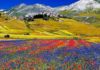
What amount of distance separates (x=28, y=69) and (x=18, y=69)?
0.52 meters

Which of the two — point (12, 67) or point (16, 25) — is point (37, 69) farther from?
point (16, 25)

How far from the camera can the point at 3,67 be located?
15914 millimetres

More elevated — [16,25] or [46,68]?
[46,68]

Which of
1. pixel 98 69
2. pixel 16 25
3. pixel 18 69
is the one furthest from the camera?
pixel 16 25

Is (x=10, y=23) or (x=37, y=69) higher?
(x=37, y=69)

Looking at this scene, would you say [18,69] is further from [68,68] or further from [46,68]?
[68,68]

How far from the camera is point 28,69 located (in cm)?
1549

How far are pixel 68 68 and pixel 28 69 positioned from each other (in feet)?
7.59

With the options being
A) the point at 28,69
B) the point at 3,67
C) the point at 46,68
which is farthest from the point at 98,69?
the point at 3,67

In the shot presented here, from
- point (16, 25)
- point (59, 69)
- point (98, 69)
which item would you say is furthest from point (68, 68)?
point (16, 25)

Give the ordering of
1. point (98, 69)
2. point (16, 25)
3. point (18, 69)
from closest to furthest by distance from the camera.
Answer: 1. point (18, 69)
2. point (98, 69)
3. point (16, 25)

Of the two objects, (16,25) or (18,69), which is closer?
(18,69)

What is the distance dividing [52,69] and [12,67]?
2183mm

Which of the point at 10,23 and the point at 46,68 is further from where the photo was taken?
the point at 10,23
